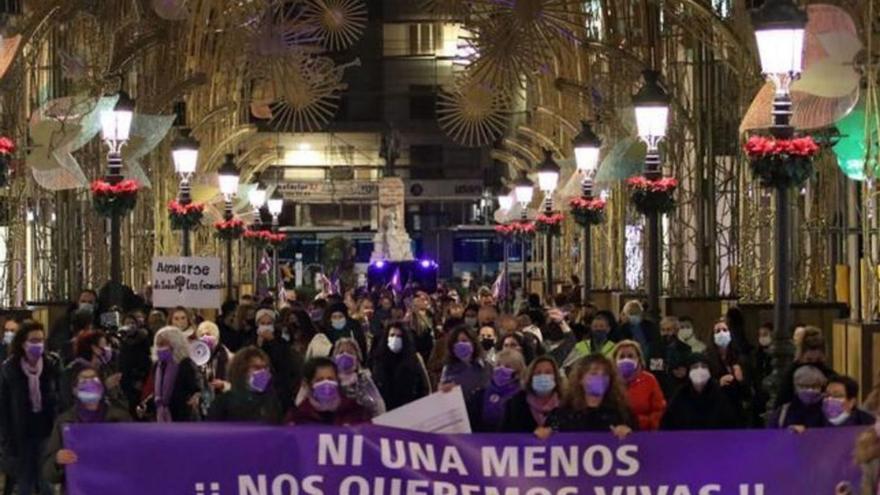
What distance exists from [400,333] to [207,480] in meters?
6.40

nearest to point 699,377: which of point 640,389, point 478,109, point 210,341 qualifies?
point 640,389

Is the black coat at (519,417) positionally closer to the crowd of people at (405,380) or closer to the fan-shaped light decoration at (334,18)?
the crowd of people at (405,380)

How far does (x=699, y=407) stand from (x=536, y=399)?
4.27 feet

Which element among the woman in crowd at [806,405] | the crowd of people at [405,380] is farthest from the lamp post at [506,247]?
the woman in crowd at [806,405]

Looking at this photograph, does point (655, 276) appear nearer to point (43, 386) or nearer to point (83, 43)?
point (43, 386)

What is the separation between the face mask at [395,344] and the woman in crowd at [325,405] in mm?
5423

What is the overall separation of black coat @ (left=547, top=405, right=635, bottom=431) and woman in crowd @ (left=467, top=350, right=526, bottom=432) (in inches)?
48.8

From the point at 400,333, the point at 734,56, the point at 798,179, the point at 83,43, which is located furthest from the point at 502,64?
the point at 798,179

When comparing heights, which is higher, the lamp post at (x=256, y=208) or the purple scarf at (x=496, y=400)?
the lamp post at (x=256, y=208)

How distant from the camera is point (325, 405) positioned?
11.1m

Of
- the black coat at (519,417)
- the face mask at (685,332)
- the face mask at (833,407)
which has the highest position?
the face mask at (685,332)

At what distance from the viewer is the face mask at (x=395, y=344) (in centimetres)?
1664

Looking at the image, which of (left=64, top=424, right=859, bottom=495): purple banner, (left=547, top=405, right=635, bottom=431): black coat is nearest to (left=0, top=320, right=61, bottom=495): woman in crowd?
(left=64, top=424, right=859, bottom=495): purple banner

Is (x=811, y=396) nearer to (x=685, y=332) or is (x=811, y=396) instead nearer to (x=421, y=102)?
(x=685, y=332)
